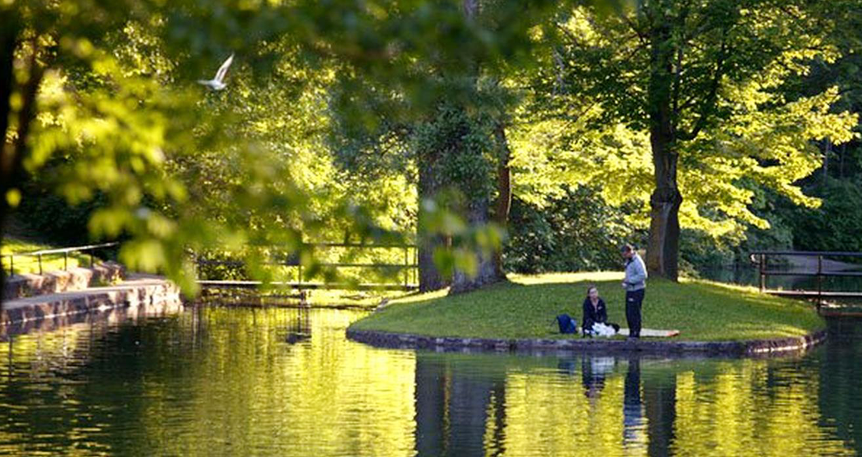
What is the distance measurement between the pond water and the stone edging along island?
863mm

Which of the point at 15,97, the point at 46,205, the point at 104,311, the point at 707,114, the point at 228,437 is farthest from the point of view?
the point at 46,205

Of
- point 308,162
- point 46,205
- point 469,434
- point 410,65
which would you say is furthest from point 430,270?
point 410,65

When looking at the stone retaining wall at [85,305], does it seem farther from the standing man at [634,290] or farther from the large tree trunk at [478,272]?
the standing man at [634,290]

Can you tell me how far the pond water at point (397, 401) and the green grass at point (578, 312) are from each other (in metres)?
1.69

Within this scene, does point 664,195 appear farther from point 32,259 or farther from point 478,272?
point 32,259

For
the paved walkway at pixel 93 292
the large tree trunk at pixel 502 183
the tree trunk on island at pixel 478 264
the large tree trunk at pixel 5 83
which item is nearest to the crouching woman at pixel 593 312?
the tree trunk on island at pixel 478 264

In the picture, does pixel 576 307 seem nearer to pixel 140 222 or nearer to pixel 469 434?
pixel 469 434

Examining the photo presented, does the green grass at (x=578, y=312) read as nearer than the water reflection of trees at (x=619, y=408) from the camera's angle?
No

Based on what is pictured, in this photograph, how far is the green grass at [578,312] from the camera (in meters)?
34.3

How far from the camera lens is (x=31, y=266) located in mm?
45094

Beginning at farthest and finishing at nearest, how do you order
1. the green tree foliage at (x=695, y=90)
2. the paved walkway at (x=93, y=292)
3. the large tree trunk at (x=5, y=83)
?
the paved walkway at (x=93, y=292) < the green tree foliage at (x=695, y=90) < the large tree trunk at (x=5, y=83)

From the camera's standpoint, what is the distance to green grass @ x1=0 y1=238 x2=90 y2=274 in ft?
146

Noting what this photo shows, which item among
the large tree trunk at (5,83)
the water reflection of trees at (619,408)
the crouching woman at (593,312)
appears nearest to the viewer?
the large tree trunk at (5,83)

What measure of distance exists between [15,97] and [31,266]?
1592 inches
